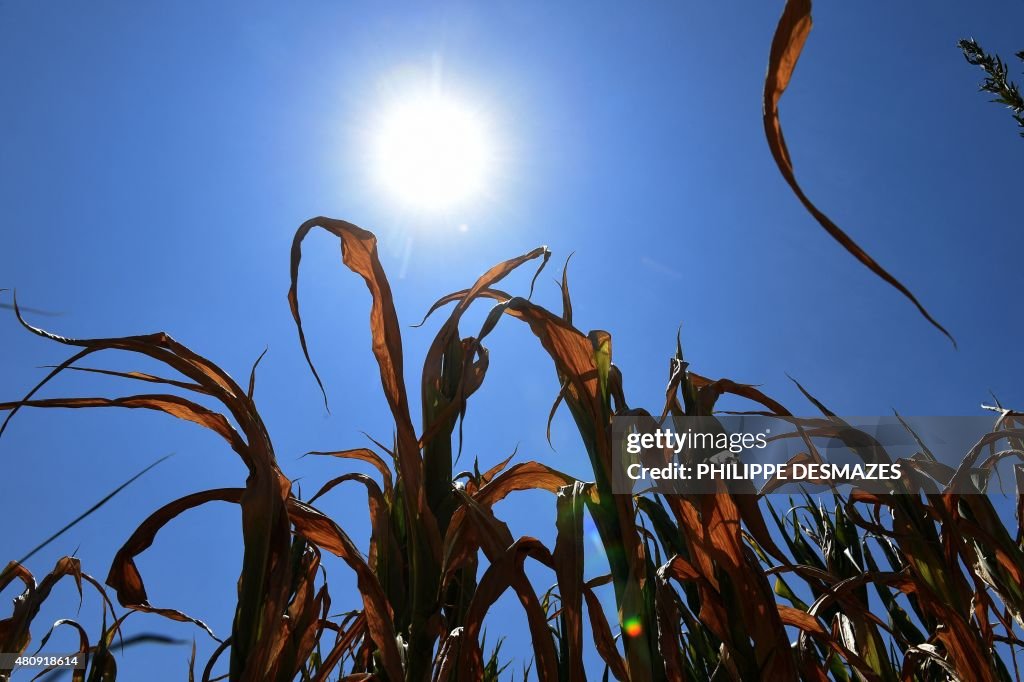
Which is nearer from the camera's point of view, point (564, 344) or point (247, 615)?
point (247, 615)

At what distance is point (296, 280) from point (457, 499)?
0.78 feet

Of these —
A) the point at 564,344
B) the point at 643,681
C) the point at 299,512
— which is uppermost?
the point at 564,344

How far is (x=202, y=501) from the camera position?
1.98ft

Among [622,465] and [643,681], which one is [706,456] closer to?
[622,465]

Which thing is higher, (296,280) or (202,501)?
(296,280)

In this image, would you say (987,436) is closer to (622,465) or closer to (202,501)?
(622,465)

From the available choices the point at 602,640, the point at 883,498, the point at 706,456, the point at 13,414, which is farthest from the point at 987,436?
the point at 13,414

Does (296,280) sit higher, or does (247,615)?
(296,280)

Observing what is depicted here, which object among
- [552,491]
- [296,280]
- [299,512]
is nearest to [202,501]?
[299,512]

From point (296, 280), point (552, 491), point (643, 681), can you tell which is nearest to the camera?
point (643, 681)

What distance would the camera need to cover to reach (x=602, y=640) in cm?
59

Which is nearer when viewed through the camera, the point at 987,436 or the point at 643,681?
the point at 643,681

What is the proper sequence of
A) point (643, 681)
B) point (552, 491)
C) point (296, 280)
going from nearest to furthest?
point (643, 681) < point (296, 280) < point (552, 491)

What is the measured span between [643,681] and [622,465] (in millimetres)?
158
